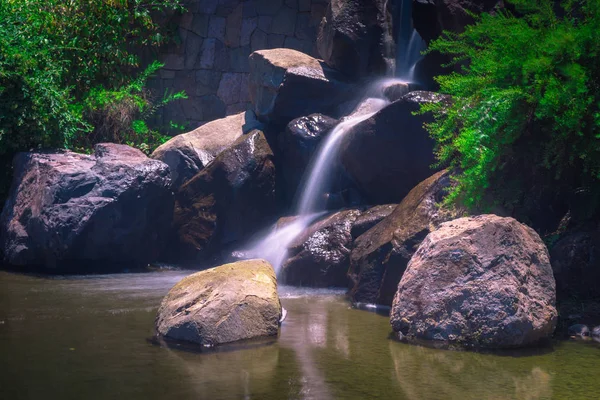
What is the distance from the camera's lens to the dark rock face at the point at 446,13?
9789mm

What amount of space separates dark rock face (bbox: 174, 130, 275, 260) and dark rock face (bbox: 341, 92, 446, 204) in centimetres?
172

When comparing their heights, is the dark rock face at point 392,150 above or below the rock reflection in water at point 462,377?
above

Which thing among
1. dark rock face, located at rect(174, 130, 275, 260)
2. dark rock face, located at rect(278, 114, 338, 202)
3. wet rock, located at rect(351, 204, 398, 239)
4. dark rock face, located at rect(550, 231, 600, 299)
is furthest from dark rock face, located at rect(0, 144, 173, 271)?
dark rock face, located at rect(550, 231, 600, 299)

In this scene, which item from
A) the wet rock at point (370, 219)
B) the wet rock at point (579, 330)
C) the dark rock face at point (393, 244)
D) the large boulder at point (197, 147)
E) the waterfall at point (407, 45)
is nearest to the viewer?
the wet rock at point (579, 330)

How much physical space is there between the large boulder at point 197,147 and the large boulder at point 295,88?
1.78 ft

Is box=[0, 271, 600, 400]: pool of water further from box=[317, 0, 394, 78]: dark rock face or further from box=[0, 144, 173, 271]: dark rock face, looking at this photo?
box=[317, 0, 394, 78]: dark rock face

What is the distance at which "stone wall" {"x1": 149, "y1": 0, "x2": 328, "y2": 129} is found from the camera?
47.7ft

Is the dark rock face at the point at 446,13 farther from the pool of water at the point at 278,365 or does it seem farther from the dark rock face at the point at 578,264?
the pool of water at the point at 278,365

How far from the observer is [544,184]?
22.3ft

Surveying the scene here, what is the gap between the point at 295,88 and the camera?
1117 cm

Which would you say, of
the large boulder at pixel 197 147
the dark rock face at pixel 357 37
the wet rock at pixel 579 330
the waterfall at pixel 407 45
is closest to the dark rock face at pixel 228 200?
the large boulder at pixel 197 147

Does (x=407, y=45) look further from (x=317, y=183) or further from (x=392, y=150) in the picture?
(x=392, y=150)

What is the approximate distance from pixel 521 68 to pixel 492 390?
123 inches

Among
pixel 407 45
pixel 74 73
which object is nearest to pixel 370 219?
pixel 407 45
